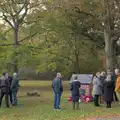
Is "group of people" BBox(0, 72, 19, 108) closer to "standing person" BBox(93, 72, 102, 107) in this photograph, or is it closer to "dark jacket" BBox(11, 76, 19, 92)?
"dark jacket" BBox(11, 76, 19, 92)

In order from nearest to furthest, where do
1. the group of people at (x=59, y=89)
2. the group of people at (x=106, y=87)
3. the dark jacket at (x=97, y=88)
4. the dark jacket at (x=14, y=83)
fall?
the group of people at (x=59, y=89) < the group of people at (x=106, y=87) < the dark jacket at (x=97, y=88) < the dark jacket at (x=14, y=83)

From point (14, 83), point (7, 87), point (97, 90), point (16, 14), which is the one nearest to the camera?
point (7, 87)

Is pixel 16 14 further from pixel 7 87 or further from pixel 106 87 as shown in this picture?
pixel 106 87

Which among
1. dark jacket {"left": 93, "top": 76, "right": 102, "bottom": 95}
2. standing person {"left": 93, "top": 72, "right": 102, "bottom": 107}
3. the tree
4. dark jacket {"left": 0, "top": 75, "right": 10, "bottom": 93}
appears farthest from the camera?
the tree

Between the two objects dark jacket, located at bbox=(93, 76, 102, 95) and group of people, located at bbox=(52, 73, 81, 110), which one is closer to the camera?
group of people, located at bbox=(52, 73, 81, 110)

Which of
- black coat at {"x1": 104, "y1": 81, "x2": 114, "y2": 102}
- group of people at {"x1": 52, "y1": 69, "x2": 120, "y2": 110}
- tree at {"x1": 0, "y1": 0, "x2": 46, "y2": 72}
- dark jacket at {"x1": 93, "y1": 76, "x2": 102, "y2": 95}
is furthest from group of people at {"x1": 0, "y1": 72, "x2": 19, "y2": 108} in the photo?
tree at {"x1": 0, "y1": 0, "x2": 46, "y2": 72}

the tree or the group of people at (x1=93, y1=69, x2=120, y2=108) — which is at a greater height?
the tree

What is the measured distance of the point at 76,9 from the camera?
32.4m

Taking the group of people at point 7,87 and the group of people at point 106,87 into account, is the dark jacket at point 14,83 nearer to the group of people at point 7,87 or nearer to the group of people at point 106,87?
the group of people at point 7,87

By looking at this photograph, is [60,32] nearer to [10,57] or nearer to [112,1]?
[10,57]

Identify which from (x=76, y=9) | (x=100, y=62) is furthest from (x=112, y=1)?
(x=100, y=62)

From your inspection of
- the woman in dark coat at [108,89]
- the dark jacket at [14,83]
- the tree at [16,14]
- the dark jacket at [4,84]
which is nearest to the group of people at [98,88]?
the woman in dark coat at [108,89]

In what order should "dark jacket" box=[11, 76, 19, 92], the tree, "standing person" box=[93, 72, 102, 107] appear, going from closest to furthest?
"standing person" box=[93, 72, 102, 107] → "dark jacket" box=[11, 76, 19, 92] → the tree

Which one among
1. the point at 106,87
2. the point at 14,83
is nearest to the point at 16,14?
the point at 14,83
